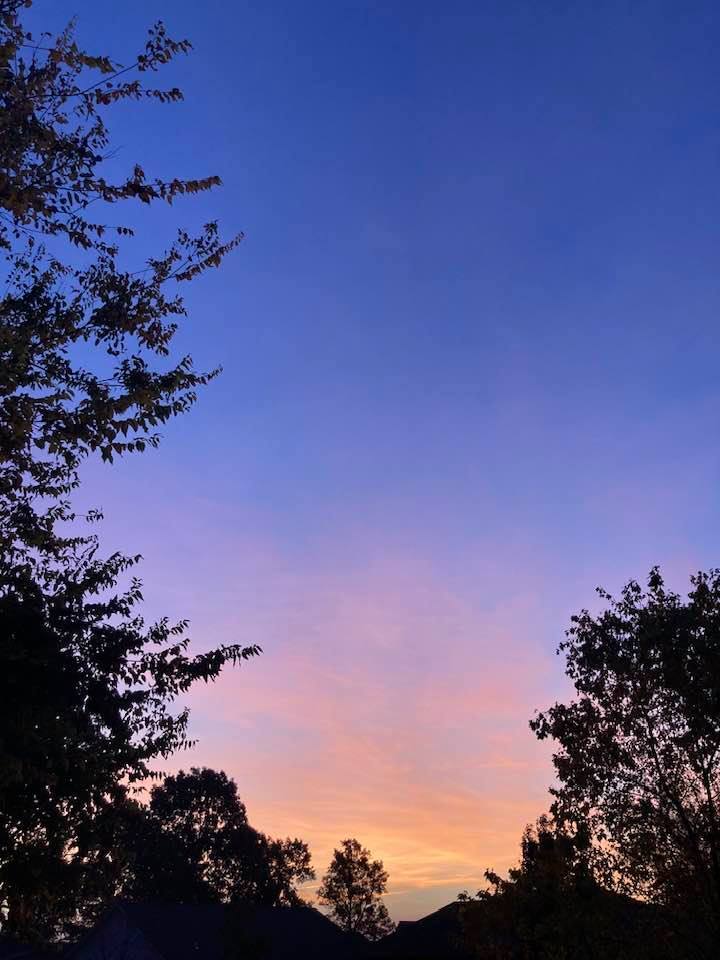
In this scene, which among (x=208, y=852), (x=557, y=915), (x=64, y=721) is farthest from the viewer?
(x=208, y=852)

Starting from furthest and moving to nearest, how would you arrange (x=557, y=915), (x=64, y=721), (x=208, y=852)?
(x=208, y=852), (x=557, y=915), (x=64, y=721)

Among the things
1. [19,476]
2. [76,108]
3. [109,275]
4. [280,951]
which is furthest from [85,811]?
[280,951]

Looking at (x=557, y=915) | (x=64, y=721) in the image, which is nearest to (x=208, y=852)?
(x=557, y=915)

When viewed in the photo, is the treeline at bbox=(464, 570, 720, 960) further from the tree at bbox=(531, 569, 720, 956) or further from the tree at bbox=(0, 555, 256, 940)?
the tree at bbox=(0, 555, 256, 940)

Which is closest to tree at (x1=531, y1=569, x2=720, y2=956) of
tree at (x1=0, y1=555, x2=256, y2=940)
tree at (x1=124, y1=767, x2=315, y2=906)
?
tree at (x1=0, y1=555, x2=256, y2=940)

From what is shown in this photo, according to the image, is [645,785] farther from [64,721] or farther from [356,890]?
[356,890]

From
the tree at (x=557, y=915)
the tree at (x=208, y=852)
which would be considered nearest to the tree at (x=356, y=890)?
the tree at (x=208, y=852)

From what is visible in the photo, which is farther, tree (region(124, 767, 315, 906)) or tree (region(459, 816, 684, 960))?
tree (region(124, 767, 315, 906))

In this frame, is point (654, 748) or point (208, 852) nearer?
point (654, 748)

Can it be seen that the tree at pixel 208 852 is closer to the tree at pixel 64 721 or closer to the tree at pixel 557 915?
the tree at pixel 557 915

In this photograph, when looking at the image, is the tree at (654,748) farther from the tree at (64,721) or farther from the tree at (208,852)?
the tree at (208,852)

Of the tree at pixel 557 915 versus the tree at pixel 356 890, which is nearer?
the tree at pixel 557 915

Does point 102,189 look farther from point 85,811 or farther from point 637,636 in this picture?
point 637,636

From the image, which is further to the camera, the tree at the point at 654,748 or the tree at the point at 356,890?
the tree at the point at 356,890
